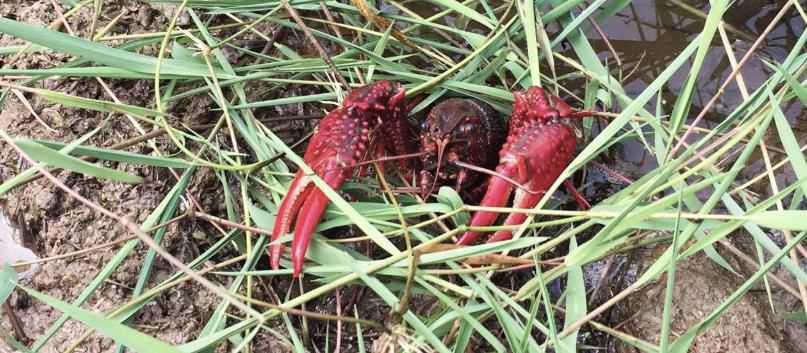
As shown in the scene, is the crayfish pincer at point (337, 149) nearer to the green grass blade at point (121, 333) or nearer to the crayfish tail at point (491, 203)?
the crayfish tail at point (491, 203)

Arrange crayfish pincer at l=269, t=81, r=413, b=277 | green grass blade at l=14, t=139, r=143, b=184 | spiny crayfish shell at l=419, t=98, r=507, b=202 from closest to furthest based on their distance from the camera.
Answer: green grass blade at l=14, t=139, r=143, b=184 < crayfish pincer at l=269, t=81, r=413, b=277 < spiny crayfish shell at l=419, t=98, r=507, b=202

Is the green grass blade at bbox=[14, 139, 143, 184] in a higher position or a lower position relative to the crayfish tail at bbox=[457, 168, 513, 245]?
higher

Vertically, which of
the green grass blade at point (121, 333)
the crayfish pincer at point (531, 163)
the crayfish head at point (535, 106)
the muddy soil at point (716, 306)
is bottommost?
the muddy soil at point (716, 306)

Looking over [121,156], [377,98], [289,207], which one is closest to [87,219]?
[121,156]

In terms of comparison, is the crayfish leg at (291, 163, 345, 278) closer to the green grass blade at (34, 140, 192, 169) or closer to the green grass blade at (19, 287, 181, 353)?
the green grass blade at (34, 140, 192, 169)

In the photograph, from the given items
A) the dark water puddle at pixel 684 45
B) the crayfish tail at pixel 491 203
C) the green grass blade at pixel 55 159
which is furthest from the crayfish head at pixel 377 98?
the dark water puddle at pixel 684 45

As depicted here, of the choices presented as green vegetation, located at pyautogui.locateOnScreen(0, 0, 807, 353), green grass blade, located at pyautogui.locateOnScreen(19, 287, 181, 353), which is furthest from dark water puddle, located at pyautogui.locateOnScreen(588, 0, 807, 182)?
green grass blade, located at pyautogui.locateOnScreen(19, 287, 181, 353)

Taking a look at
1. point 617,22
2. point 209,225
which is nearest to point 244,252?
point 209,225

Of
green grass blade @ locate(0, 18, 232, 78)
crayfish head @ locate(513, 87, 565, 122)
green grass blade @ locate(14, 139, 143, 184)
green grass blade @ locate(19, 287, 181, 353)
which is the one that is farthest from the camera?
crayfish head @ locate(513, 87, 565, 122)

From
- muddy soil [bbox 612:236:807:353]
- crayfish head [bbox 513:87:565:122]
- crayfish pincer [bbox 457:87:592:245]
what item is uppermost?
crayfish head [bbox 513:87:565:122]
